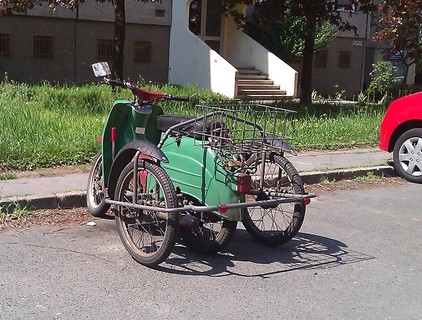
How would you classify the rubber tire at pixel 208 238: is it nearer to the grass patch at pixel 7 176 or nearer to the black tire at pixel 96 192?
the black tire at pixel 96 192

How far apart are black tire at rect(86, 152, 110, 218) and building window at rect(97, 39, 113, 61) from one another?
13631 millimetres

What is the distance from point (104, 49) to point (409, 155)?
1216 centimetres

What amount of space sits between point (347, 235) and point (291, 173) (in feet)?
4.26

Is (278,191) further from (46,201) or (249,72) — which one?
(249,72)

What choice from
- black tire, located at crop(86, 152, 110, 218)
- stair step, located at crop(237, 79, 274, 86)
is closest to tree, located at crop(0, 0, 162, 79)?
stair step, located at crop(237, 79, 274, 86)

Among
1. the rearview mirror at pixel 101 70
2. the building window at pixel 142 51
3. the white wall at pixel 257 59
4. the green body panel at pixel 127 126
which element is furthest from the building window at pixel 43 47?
the rearview mirror at pixel 101 70

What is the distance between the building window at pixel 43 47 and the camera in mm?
18547

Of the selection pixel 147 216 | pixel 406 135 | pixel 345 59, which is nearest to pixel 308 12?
pixel 406 135

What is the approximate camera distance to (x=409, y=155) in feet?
31.8

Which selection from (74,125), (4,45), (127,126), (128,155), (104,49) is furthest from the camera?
(104,49)

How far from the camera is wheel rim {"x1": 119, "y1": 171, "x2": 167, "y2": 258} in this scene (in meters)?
5.37

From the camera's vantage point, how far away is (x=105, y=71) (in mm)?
5723

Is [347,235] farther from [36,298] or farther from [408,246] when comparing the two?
[36,298]

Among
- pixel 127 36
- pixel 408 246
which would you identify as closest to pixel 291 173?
pixel 408 246
